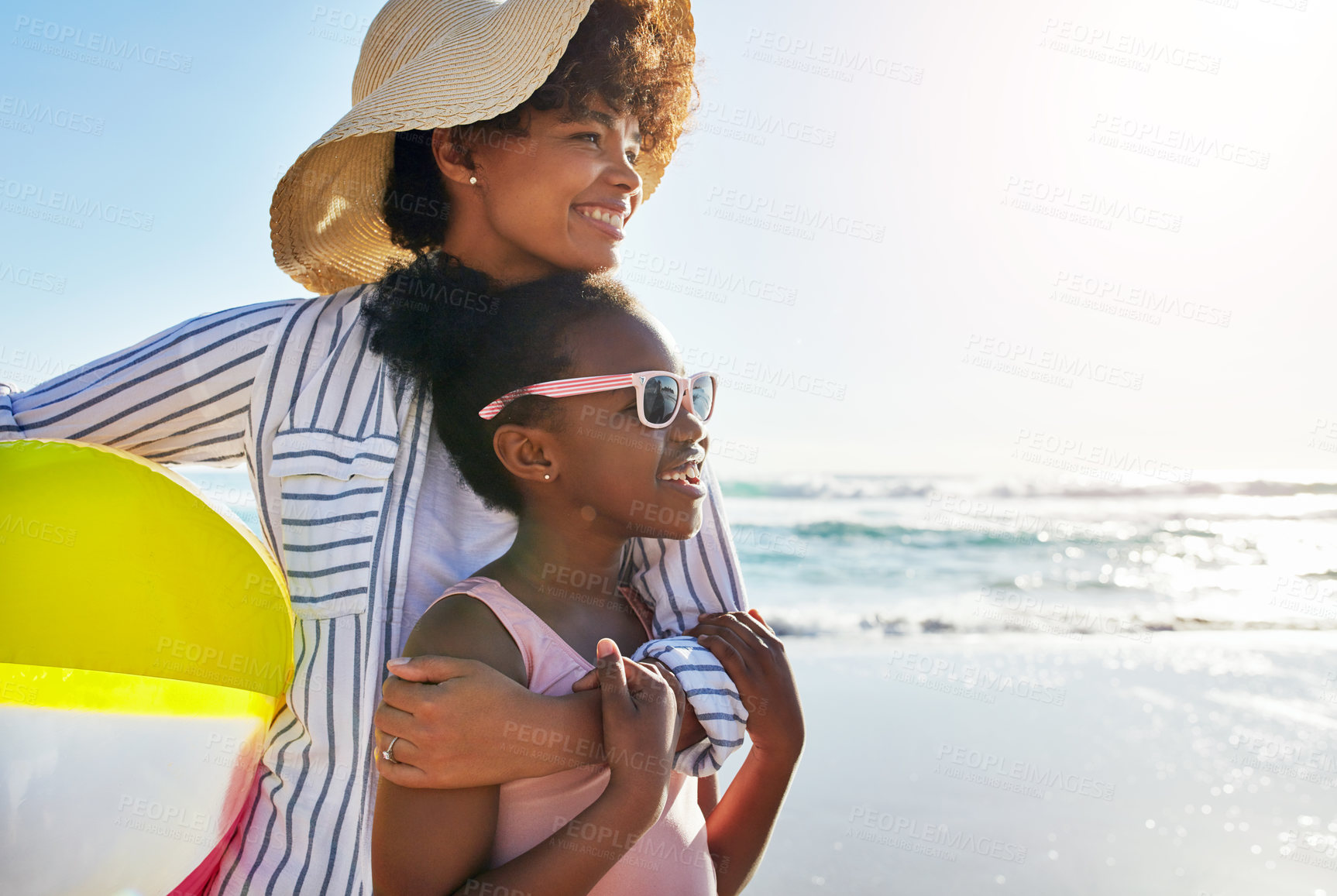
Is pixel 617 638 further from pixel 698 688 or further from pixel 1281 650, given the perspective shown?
pixel 1281 650

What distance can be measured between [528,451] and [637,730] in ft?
1.96

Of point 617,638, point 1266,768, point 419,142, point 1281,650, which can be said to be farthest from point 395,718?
point 1281,650

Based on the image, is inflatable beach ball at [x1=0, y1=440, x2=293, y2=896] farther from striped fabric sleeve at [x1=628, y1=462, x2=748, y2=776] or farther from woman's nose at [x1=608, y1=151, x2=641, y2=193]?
woman's nose at [x1=608, y1=151, x2=641, y2=193]

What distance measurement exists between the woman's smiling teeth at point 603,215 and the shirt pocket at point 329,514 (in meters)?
0.70

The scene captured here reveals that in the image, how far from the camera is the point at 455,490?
2.09 m

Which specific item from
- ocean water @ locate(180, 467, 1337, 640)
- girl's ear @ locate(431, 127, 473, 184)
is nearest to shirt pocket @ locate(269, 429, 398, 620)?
girl's ear @ locate(431, 127, 473, 184)

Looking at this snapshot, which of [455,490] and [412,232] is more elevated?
[412,232]

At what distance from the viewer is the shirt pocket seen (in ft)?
6.05

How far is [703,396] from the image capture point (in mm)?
2051

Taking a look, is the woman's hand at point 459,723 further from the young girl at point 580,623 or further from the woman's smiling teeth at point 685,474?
the woman's smiling teeth at point 685,474

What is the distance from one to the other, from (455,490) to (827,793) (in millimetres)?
2887

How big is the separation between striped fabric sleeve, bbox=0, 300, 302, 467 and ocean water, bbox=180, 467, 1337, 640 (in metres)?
4.45

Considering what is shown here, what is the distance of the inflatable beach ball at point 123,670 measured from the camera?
1552mm

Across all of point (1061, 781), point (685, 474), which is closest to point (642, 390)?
point (685, 474)
